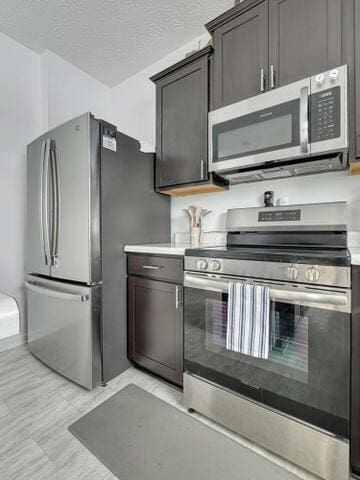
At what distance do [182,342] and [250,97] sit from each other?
1620 mm

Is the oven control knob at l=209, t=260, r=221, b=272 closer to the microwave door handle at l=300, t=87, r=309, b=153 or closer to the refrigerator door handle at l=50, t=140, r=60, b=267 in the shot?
the microwave door handle at l=300, t=87, r=309, b=153

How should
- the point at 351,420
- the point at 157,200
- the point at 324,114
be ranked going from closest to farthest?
the point at 351,420
the point at 324,114
the point at 157,200

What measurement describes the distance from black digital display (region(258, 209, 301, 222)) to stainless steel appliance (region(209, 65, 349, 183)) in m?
0.28

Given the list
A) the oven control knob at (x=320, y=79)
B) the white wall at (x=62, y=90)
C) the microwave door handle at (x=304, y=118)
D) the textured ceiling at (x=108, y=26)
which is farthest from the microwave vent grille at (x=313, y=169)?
the white wall at (x=62, y=90)

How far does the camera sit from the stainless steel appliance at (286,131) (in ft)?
4.17

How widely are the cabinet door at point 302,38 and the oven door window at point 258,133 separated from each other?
0.18 meters

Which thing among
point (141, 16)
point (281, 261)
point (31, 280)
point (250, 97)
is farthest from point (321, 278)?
point (141, 16)

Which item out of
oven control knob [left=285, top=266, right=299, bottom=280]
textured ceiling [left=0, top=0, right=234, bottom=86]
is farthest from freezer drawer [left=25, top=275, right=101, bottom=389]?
textured ceiling [left=0, top=0, right=234, bottom=86]

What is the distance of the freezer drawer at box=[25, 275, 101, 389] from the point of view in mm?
1653

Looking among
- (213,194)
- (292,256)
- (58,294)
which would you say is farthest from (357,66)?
(58,294)

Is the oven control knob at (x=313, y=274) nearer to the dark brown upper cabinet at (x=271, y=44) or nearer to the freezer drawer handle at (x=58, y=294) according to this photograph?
the dark brown upper cabinet at (x=271, y=44)

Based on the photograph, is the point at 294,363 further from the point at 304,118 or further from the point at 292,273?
the point at 304,118

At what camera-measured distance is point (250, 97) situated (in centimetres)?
154

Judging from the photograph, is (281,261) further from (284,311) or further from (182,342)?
(182,342)
